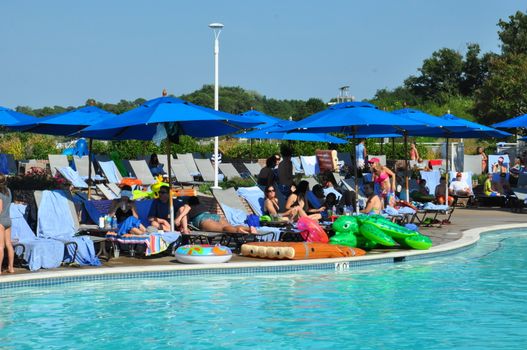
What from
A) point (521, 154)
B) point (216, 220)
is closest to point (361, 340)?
point (216, 220)

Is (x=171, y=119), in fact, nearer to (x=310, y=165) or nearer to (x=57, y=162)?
(x=57, y=162)

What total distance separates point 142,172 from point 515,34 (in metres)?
40.7

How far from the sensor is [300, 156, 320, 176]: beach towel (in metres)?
25.1

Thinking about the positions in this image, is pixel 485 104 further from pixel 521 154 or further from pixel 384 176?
pixel 384 176

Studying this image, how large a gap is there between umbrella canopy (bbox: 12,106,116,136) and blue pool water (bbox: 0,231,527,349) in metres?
5.94

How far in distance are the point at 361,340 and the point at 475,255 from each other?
571cm

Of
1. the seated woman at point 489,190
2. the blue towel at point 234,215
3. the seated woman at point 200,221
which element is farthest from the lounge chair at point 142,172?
the seated woman at point 200,221

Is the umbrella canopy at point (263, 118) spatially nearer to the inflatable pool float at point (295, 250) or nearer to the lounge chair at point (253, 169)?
the lounge chair at point (253, 169)

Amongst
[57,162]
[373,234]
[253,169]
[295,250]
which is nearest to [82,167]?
[57,162]

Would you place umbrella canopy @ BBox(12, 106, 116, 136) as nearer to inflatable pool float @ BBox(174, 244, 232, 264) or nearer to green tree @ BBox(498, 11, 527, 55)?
inflatable pool float @ BBox(174, 244, 232, 264)

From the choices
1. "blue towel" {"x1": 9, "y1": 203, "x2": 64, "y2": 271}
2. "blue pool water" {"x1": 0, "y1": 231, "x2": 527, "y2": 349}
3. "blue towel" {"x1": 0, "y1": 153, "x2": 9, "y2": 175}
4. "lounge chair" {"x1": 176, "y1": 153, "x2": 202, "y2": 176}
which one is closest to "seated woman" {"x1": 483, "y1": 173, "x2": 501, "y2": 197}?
"lounge chair" {"x1": 176, "y1": 153, "x2": 202, "y2": 176}

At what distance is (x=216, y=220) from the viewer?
1243cm

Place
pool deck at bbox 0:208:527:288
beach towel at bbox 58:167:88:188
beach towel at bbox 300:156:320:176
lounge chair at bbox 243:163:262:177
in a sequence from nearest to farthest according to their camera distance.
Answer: pool deck at bbox 0:208:527:288, beach towel at bbox 58:167:88:188, lounge chair at bbox 243:163:262:177, beach towel at bbox 300:156:320:176

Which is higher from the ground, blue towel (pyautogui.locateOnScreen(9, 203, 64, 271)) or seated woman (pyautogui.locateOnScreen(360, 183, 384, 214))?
seated woman (pyautogui.locateOnScreen(360, 183, 384, 214))
